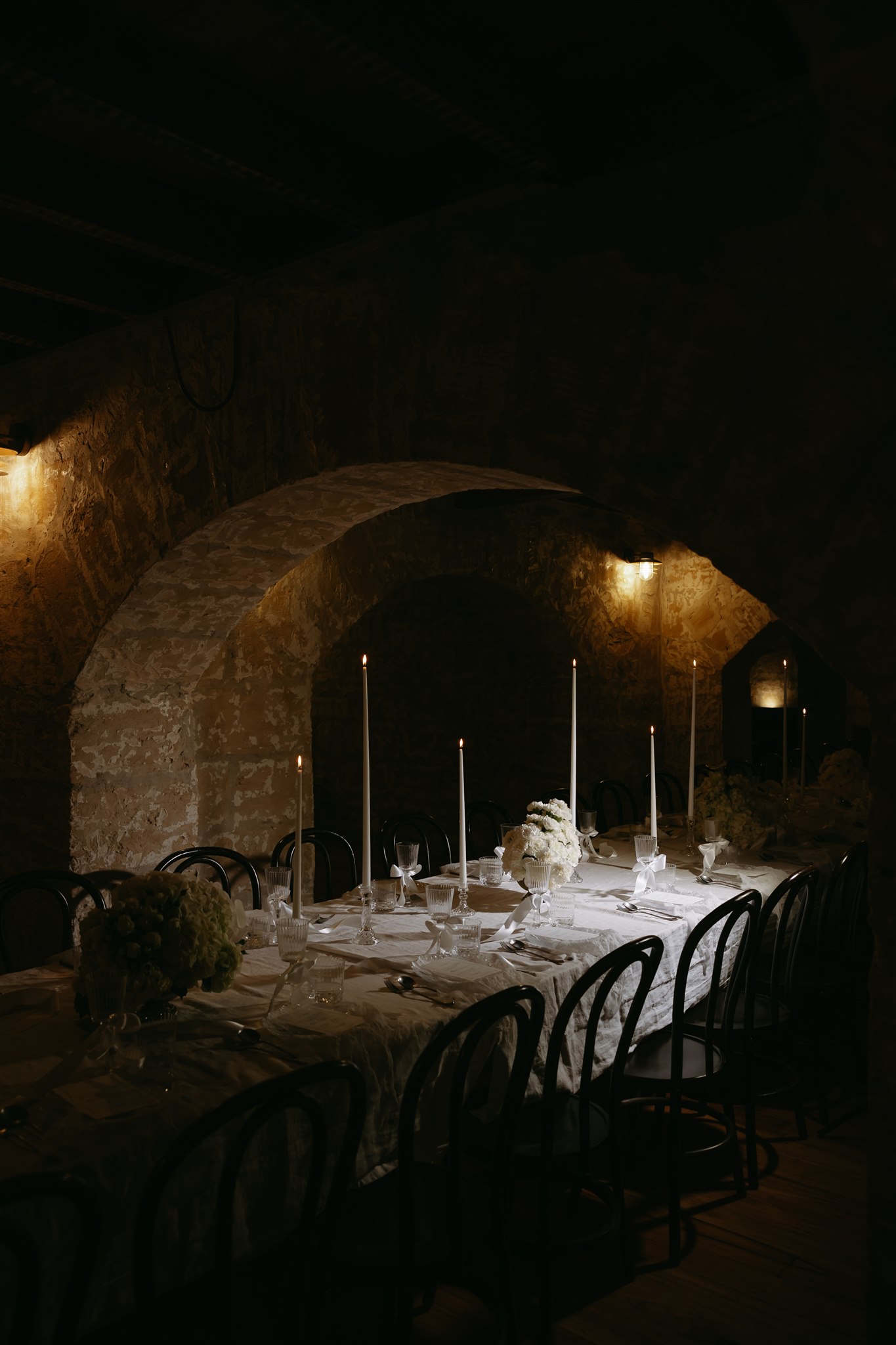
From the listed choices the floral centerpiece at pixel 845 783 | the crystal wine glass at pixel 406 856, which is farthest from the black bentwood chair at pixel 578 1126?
the floral centerpiece at pixel 845 783

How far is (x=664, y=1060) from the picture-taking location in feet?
9.64

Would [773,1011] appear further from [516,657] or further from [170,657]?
[516,657]

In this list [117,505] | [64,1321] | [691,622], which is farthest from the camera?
[691,622]

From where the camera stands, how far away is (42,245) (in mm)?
3449

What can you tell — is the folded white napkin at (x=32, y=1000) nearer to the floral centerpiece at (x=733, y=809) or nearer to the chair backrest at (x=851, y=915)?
the chair backrest at (x=851, y=915)

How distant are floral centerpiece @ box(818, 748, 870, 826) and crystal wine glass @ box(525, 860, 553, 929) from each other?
2734 millimetres

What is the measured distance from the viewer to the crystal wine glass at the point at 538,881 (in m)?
3.26

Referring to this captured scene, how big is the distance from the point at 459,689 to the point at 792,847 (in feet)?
12.7

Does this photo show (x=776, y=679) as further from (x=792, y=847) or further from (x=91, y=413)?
(x=91, y=413)

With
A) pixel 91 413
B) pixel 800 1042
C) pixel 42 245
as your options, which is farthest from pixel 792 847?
pixel 42 245

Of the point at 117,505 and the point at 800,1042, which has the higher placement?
the point at 117,505

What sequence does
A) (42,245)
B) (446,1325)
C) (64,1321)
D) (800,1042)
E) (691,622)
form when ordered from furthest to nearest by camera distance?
1. (691,622)
2. (800,1042)
3. (42,245)
4. (446,1325)
5. (64,1321)

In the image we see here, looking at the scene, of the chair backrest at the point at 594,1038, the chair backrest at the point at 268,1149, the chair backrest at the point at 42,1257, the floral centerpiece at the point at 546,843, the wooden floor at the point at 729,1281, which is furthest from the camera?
the floral centerpiece at the point at 546,843

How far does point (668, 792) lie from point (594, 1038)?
4825 mm
